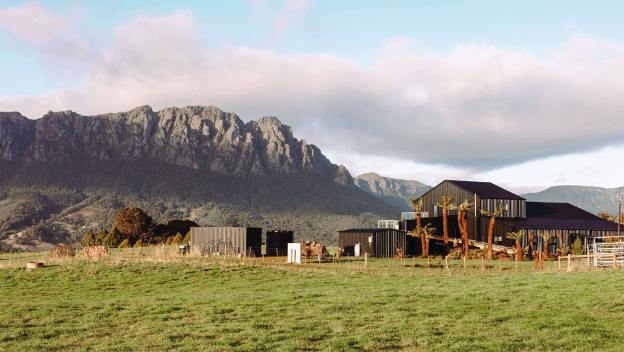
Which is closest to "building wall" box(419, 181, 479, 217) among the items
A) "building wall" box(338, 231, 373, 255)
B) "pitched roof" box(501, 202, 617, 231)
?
"pitched roof" box(501, 202, 617, 231)

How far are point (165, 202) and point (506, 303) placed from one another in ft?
561

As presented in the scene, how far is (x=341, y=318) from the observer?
62.8ft

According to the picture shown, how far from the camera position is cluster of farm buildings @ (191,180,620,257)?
6312cm

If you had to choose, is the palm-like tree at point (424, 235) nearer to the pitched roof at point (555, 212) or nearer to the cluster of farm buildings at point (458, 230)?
the cluster of farm buildings at point (458, 230)

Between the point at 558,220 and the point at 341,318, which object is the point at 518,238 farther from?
the point at 341,318

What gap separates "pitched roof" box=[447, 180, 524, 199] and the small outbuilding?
1522cm

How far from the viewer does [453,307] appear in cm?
2117

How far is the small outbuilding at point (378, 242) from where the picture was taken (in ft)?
218

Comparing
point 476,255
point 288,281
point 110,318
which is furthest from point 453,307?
point 476,255

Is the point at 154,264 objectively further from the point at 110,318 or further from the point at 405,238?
the point at 405,238

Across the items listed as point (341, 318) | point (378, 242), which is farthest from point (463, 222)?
point (341, 318)

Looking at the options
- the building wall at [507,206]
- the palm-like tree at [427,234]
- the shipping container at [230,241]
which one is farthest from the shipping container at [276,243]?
the building wall at [507,206]

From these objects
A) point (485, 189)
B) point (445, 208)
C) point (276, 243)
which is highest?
point (485, 189)

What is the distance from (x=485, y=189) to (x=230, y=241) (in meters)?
37.2
